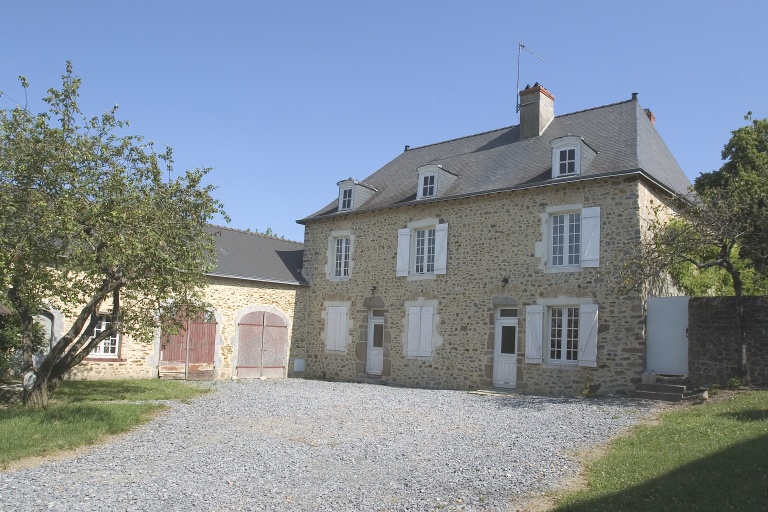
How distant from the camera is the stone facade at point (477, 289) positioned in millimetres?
12398

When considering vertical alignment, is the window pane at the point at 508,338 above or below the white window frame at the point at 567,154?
below

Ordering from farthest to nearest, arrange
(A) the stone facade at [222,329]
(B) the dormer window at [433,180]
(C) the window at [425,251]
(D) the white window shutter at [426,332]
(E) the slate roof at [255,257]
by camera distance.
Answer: (E) the slate roof at [255,257]
(B) the dormer window at [433,180]
(C) the window at [425,251]
(D) the white window shutter at [426,332]
(A) the stone facade at [222,329]

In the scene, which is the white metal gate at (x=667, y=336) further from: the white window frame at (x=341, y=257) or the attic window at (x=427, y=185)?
the white window frame at (x=341, y=257)

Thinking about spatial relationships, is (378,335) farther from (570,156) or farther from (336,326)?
(570,156)

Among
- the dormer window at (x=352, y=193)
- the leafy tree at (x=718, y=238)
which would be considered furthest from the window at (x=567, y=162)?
the dormer window at (x=352, y=193)

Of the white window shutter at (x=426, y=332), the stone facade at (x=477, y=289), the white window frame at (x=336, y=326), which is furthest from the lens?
the white window frame at (x=336, y=326)

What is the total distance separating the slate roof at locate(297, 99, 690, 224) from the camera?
43.6 ft

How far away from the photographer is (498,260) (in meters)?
14.2

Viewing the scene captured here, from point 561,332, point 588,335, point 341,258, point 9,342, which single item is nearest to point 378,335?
point 341,258

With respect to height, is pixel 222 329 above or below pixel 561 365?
above

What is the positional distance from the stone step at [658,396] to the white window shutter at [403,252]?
6305mm

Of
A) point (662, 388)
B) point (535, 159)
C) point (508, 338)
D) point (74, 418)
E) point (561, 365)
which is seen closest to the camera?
point (74, 418)

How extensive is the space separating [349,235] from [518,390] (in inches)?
259

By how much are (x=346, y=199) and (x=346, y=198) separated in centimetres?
3
